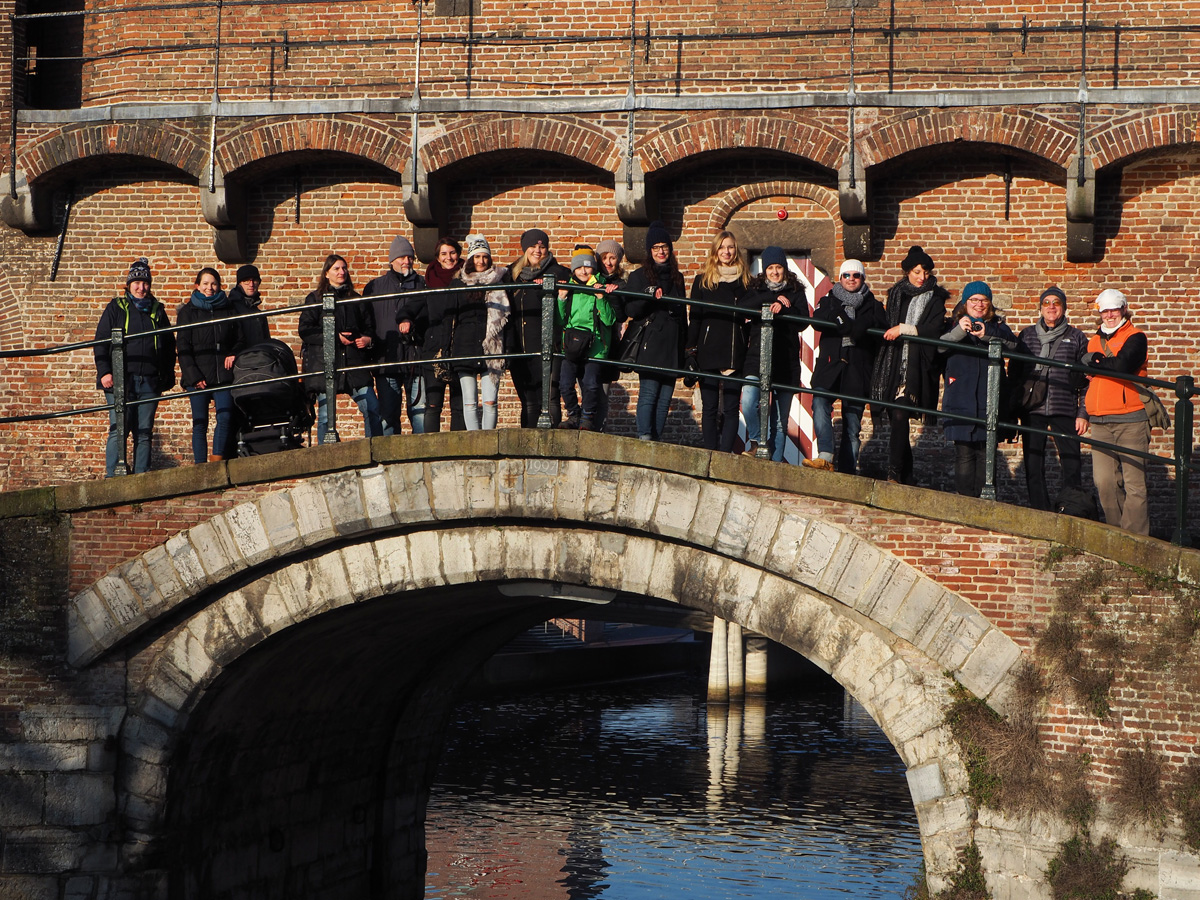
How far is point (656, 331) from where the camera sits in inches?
376

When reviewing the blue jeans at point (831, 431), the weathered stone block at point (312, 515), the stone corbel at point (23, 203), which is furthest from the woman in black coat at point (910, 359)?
the stone corbel at point (23, 203)

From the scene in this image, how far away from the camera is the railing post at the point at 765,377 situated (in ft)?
28.9

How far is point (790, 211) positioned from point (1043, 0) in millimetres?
2761

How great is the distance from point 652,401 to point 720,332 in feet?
1.99

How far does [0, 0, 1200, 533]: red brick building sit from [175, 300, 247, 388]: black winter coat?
315cm

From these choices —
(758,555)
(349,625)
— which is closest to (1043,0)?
(758,555)

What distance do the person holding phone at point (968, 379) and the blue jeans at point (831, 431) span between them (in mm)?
572

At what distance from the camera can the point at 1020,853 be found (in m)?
8.20

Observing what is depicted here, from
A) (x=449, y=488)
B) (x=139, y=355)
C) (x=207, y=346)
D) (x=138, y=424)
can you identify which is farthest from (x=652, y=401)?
(x=138, y=424)

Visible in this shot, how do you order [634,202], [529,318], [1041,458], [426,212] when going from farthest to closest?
[426,212] < [634,202] < [529,318] < [1041,458]

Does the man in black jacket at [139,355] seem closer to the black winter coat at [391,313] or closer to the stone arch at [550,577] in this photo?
the stone arch at [550,577]

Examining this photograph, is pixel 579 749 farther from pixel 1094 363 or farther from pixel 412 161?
pixel 1094 363

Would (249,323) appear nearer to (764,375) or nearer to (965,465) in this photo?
(764,375)

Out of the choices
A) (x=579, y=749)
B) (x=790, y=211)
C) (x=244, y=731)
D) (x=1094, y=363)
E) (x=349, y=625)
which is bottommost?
(x=579, y=749)
